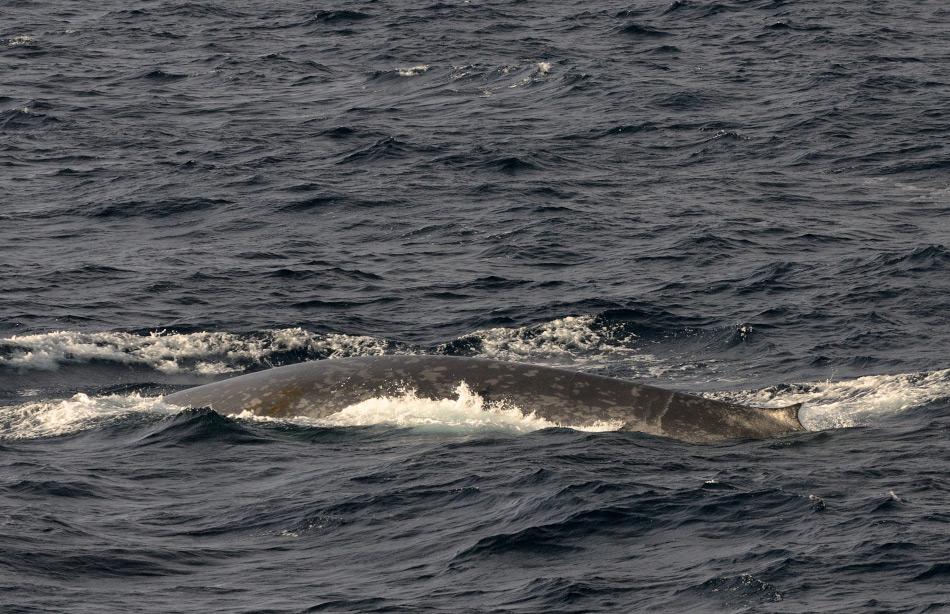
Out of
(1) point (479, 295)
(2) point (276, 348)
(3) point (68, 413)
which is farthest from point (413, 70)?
(3) point (68, 413)

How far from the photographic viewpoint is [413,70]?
5969cm

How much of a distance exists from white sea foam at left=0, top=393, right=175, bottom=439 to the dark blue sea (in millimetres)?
92

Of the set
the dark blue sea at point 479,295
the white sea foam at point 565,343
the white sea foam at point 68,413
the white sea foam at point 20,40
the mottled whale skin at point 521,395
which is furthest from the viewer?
the white sea foam at point 20,40

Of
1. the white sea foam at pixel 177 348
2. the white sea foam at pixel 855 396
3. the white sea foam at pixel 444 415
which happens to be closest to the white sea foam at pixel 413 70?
the white sea foam at pixel 177 348

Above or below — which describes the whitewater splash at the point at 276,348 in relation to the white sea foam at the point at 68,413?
below

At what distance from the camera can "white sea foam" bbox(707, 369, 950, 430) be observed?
79.1 ft

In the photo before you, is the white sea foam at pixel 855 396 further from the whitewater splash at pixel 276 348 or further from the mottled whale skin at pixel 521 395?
the whitewater splash at pixel 276 348

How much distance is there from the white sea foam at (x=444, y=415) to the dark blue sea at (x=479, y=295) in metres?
0.04

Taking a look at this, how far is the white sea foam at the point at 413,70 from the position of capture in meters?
59.1

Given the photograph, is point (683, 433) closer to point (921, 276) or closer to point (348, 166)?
point (921, 276)

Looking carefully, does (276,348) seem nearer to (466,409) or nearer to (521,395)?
(466,409)

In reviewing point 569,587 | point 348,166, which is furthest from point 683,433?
point 348,166

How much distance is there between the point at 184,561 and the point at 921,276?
804 inches

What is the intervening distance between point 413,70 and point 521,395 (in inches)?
1523
